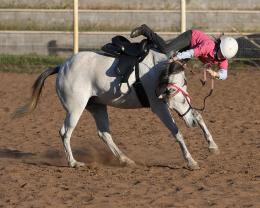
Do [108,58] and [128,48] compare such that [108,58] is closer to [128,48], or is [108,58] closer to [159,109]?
[128,48]

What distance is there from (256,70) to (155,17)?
199 inches

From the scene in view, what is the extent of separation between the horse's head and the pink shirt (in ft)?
0.90

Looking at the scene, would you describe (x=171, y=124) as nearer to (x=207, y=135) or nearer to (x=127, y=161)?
(x=207, y=135)

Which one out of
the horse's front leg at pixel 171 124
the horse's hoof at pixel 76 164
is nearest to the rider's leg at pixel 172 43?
the horse's front leg at pixel 171 124

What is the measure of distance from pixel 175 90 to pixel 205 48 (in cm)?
60

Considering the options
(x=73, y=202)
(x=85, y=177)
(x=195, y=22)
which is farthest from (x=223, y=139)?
(x=195, y=22)

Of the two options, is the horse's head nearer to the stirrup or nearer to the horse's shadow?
the stirrup

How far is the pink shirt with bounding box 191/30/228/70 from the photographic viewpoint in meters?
9.32

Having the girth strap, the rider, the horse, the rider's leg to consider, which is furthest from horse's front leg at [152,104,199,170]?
the rider's leg

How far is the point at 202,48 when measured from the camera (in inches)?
366

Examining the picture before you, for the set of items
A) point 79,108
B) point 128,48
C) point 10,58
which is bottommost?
point 10,58

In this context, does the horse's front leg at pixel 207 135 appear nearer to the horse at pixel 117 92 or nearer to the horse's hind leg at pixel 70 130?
the horse at pixel 117 92

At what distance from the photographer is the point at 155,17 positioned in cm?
2378

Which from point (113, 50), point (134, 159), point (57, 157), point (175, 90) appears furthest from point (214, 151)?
point (57, 157)
